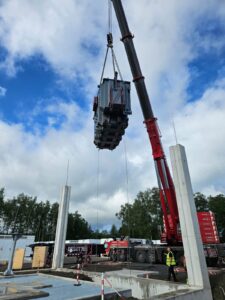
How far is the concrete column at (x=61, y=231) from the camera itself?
662 inches

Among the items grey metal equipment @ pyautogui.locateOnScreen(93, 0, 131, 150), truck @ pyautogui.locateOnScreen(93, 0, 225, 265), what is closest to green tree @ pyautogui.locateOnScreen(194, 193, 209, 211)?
truck @ pyautogui.locateOnScreen(93, 0, 225, 265)

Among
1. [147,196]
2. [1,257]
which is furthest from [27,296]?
[147,196]

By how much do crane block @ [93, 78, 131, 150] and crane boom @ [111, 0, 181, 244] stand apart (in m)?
2.24

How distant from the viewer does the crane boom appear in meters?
14.4

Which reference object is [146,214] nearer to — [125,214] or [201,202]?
[125,214]

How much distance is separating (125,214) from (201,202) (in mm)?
18699

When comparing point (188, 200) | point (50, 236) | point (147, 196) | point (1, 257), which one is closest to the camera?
point (188, 200)

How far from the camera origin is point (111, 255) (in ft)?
75.8

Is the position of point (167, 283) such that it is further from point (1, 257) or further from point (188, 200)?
point (1, 257)

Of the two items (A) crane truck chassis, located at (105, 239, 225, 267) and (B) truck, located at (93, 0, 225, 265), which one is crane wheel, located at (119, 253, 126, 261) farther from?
→ (B) truck, located at (93, 0, 225, 265)

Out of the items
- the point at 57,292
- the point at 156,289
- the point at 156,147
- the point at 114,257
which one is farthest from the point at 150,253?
the point at 57,292

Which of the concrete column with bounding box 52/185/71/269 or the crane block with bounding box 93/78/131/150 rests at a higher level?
the crane block with bounding box 93/78/131/150

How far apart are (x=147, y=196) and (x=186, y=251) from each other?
44364mm

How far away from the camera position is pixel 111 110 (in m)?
11.7
